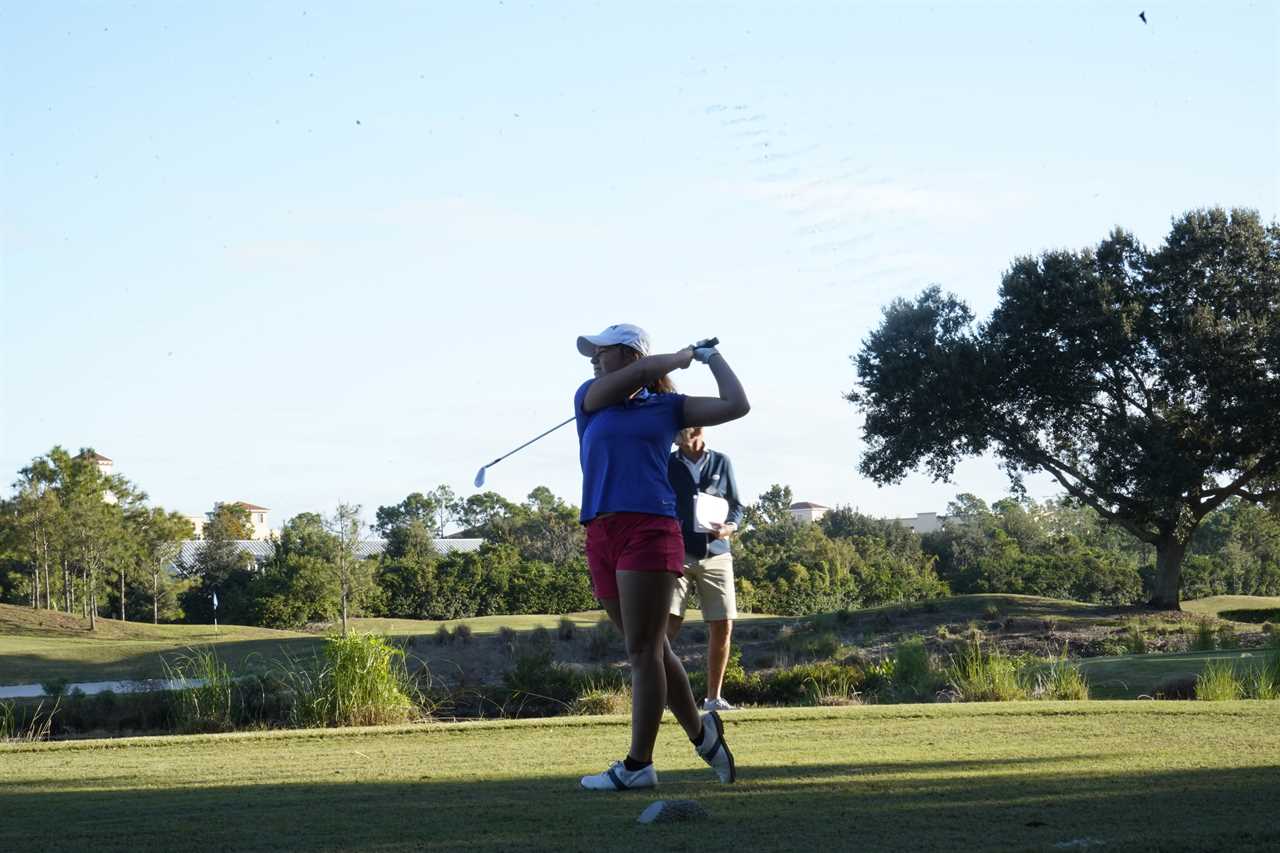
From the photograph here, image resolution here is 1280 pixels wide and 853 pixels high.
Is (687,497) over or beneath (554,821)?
over

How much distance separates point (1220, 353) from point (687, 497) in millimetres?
22168

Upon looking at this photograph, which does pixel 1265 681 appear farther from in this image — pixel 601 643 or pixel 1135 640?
pixel 601 643

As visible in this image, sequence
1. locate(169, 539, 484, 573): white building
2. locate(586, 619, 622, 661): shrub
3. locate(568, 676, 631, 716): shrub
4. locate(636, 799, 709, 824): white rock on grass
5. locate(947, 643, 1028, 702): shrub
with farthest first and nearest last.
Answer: locate(169, 539, 484, 573): white building < locate(586, 619, 622, 661): shrub < locate(568, 676, 631, 716): shrub < locate(947, 643, 1028, 702): shrub < locate(636, 799, 709, 824): white rock on grass

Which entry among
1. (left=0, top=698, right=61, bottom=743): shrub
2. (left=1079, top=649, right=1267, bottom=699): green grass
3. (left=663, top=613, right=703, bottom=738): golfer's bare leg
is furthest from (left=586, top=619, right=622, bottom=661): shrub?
(left=663, top=613, right=703, bottom=738): golfer's bare leg

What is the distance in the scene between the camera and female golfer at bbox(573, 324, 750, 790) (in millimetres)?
4699

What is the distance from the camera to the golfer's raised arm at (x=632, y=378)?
4688 mm

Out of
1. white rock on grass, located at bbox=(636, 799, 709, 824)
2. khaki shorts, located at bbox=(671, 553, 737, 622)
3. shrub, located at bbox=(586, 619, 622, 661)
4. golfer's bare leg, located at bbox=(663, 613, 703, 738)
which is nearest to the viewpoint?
white rock on grass, located at bbox=(636, 799, 709, 824)

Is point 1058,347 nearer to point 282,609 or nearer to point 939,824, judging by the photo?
point 282,609

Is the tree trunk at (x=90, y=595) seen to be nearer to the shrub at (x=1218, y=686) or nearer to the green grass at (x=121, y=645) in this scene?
the green grass at (x=121, y=645)

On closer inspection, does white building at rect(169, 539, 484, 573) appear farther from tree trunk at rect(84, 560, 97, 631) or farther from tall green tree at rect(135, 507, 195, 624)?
tree trunk at rect(84, 560, 97, 631)

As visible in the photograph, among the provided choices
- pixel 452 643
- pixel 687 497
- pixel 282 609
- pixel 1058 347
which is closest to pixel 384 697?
pixel 687 497

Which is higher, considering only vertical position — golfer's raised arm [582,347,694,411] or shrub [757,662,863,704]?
golfer's raised arm [582,347,694,411]

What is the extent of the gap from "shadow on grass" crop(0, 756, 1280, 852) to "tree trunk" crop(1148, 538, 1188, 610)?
24678 mm

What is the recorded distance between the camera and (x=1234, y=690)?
921cm
